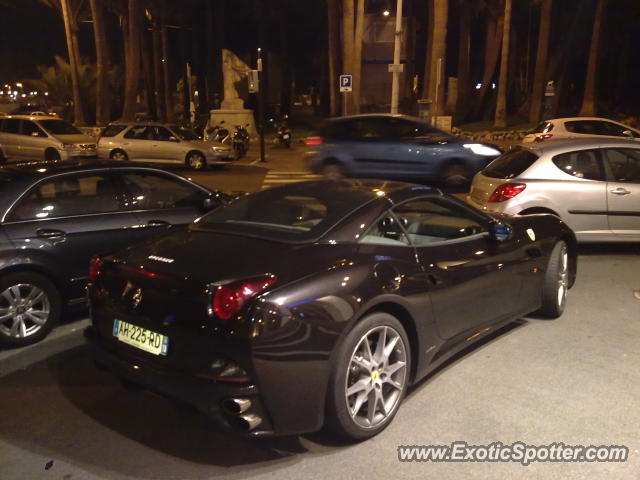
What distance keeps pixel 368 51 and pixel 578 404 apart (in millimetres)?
49424

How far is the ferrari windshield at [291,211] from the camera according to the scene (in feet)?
12.6

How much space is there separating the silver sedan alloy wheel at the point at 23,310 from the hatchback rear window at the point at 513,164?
5641mm

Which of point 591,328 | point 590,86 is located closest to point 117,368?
point 591,328

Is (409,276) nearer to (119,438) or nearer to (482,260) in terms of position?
(482,260)

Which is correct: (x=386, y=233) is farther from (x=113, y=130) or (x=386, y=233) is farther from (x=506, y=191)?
(x=113, y=130)

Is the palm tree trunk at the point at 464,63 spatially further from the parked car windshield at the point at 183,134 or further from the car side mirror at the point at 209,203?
the car side mirror at the point at 209,203

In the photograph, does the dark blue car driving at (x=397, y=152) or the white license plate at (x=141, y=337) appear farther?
the dark blue car driving at (x=397, y=152)

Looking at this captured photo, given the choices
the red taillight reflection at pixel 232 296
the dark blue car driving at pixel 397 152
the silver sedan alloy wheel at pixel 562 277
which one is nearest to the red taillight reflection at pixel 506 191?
the silver sedan alloy wheel at pixel 562 277

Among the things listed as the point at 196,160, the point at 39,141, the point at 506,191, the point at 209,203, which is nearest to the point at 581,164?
the point at 506,191

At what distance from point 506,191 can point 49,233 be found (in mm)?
5265

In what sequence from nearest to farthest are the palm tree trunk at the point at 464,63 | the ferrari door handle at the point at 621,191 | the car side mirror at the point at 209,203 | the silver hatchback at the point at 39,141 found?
the car side mirror at the point at 209,203, the ferrari door handle at the point at 621,191, the silver hatchback at the point at 39,141, the palm tree trunk at the point at 464,63

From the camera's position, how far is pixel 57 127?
63.2 feet

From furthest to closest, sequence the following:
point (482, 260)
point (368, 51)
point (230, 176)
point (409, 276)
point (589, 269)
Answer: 1. point (368, 51)
2. point (230, 176)
3. point (589, 269)
4. point (482, 260)
5. point (409, 276)

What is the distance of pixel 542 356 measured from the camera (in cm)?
471
